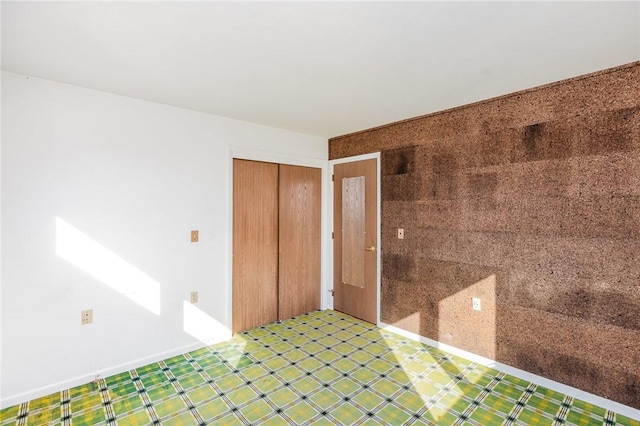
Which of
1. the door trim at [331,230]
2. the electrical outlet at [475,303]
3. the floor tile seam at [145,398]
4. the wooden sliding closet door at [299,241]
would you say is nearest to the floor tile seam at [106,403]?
the floor tile seam at [145,398]

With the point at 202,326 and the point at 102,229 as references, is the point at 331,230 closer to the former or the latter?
the point at 202,326

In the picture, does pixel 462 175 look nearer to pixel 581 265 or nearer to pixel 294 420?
pixel 581 265

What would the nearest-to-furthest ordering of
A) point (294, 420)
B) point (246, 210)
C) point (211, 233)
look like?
1. point (294, 420)
2. point (211, 233)
3. point (246, 210)

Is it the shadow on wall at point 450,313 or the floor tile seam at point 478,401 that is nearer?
the floor tile seam at point 478,401

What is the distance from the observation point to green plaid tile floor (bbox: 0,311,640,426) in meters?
2.14

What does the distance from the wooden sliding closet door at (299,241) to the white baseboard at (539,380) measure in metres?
1.39

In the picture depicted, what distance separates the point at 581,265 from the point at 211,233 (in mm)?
3170

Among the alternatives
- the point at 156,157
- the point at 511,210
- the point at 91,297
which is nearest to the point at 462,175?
the point at 511,210

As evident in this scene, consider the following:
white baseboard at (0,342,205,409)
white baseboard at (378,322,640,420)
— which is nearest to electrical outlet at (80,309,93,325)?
white baseboard at (0,342,205,409)

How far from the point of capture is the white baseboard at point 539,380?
2.17m

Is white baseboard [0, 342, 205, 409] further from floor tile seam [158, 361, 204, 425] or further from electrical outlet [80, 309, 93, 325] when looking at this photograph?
electrical outlet [80, 309, 93, 325]

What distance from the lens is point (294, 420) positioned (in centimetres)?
213

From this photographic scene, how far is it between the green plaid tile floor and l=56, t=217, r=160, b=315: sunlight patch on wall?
626 mm

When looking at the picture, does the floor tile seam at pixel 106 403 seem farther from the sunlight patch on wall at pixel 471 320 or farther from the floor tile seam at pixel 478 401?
the sunlight patch on wall at pixel 471 320
